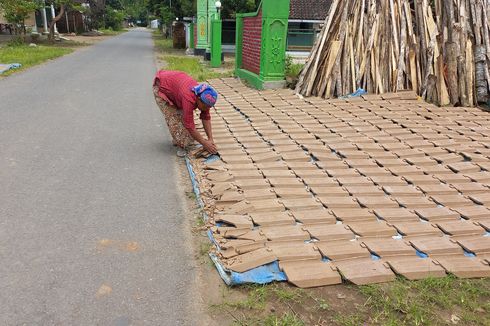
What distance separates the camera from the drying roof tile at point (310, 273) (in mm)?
2750

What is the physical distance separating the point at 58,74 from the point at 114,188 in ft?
30.9

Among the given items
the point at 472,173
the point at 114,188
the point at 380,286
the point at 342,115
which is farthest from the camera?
the point at 342,115

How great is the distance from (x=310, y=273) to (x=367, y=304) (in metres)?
0.41

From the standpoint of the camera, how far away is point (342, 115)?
287 inches

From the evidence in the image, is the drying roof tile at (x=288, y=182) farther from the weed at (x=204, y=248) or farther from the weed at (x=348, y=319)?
the weed at (x=348, y=319)

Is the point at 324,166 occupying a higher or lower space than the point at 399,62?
lower

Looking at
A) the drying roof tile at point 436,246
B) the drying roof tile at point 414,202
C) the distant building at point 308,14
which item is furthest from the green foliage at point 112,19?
the drying roof tile at point 436,246

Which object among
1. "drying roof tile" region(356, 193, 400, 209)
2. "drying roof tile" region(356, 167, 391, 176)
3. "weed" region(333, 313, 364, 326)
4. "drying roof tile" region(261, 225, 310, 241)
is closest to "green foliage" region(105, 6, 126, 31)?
"drying roof tile" region(356, 167, 391, 176)

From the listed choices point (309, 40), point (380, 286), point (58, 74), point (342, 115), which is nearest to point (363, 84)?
point (342, 115)

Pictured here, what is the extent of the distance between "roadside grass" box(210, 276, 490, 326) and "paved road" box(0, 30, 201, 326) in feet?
1.29

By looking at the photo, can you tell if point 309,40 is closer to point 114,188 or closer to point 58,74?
point 58,74

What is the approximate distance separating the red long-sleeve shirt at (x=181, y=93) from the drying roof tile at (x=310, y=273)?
244 centimetres

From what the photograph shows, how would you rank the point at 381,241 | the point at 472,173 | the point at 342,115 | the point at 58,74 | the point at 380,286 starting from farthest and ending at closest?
1. the point at 58,74
2. the point at 342,115
3. the point at 472,173
4. the point at 381,241
5. the point at 380,286

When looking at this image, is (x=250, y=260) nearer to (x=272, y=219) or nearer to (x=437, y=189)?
(x=272, y=219)
